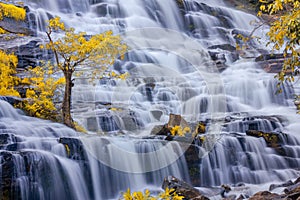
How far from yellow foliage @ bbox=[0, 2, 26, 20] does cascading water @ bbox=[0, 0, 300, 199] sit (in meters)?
0.80

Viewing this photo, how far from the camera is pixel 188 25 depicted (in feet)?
68.9

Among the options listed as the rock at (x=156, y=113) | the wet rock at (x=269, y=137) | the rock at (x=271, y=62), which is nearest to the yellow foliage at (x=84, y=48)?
the rock at (x=156, y=113)

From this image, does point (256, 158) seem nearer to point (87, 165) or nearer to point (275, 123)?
point (275, 123)

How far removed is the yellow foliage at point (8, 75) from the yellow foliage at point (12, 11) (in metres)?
4.41

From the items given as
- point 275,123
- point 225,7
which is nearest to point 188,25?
point 225,7

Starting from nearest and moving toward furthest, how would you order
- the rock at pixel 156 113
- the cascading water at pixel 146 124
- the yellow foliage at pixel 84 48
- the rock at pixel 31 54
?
the cascading water at pixel 146 124, the yellow foliage at pixel 84 48, the rock at pixel 156 113, the rock at pixel 31 54

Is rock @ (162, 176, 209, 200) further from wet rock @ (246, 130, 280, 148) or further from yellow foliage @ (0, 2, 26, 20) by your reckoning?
yellow foliage @ (0, 2, 26, 20)

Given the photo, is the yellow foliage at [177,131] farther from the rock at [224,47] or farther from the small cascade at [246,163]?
the rock at [224,47]

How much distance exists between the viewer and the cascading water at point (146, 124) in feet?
23.0

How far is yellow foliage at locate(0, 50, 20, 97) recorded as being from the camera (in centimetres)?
978

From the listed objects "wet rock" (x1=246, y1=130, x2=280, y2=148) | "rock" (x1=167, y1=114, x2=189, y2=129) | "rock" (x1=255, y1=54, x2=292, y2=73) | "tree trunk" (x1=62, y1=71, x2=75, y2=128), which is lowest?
"wet rock" (x1=246, y1=130, x2=280, y2=148)

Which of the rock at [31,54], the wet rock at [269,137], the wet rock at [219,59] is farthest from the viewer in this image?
the wet rock at [219,59]

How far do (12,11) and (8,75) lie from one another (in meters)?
5.99

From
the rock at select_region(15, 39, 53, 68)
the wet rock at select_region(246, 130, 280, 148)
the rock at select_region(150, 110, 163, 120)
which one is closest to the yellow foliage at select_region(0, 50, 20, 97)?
the rock at select_region(15, 39, 53, 68)
